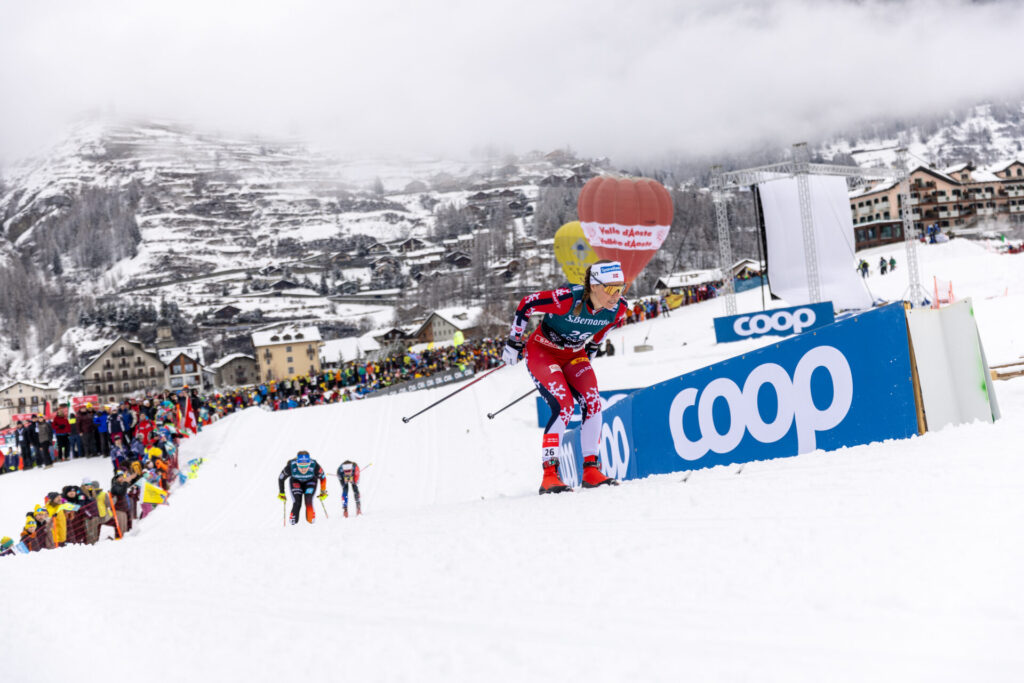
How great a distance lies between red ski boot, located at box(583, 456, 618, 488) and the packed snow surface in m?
0.64

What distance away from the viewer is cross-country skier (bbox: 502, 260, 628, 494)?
560 cm

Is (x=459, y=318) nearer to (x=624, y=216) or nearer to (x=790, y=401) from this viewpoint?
(x=624, y=216)

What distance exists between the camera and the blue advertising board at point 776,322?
971 inches

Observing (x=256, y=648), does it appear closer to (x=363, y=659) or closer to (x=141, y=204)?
(x=363, y=659)

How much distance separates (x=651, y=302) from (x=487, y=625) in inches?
1583

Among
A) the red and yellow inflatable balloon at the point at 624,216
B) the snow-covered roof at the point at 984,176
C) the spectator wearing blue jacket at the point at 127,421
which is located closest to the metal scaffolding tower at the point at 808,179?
the red and yellow inflatable balloon at the point at 624,216

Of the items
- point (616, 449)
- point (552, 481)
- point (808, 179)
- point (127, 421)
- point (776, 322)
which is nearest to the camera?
point (552, 481)

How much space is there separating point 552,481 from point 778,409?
175 cm

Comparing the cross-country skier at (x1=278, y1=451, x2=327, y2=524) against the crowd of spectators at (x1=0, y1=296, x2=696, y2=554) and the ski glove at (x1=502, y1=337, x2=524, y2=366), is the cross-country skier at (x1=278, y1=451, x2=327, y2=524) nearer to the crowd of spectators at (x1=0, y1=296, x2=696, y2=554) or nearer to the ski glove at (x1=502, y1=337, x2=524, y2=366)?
the crowd of spectators at (x1=0, y1=296, x2=696, y2=554)

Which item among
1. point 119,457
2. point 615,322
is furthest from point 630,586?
point 119,457

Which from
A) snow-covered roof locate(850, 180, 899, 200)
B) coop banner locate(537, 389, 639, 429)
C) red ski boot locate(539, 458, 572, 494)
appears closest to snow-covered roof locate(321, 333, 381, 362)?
snow-covered roof locate(850, 180, 899, 200)

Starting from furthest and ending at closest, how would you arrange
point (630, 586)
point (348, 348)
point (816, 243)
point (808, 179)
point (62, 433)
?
point (348, 348) < point (816, 243) < point (808, 179) < point (62, 433) < point (630, 586)

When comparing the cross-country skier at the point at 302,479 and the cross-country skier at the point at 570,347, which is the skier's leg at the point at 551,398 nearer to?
the cross-country skier at the point at 570,347

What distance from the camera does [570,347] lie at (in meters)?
5.92
